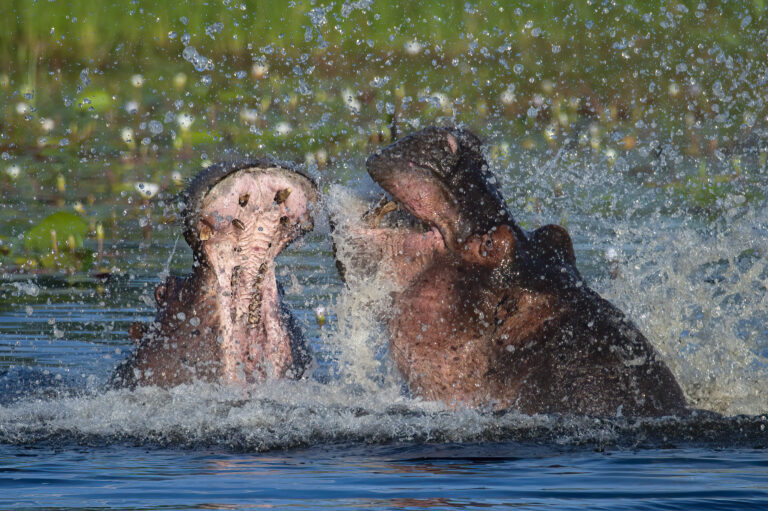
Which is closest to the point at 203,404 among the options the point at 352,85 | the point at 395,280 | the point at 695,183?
the point at 395,280

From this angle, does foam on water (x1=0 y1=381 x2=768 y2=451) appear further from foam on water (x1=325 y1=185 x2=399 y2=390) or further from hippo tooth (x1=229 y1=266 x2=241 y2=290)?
hippo tooth (x1=229 y1=266 x2=241 y2=290)

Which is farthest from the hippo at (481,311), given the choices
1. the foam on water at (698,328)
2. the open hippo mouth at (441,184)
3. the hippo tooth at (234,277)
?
the foam on water at (698,328)

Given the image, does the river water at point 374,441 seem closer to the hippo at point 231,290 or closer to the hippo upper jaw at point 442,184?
the hippo at point 231,290

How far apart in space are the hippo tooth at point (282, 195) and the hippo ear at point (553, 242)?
2.95 feet

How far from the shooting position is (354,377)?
5.23 metres

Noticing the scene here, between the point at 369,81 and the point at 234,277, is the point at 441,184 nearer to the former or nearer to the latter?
the point at 234,277

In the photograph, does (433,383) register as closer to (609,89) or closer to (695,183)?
(695,183)

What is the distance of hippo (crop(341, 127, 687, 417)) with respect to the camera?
468 centimetres

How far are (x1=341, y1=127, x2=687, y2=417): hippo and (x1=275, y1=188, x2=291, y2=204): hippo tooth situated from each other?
0.88 ft

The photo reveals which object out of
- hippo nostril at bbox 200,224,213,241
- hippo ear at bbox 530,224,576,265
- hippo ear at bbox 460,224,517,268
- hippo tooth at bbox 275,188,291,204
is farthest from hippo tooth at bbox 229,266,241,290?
hippo ear at bbox 530,224,576,265

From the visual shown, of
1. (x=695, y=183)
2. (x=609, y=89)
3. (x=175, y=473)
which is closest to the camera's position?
(x=175, y=473)

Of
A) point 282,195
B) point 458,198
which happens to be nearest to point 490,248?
point 458,198

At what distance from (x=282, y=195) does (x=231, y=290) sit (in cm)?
39

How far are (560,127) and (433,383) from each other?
9.37 meters
